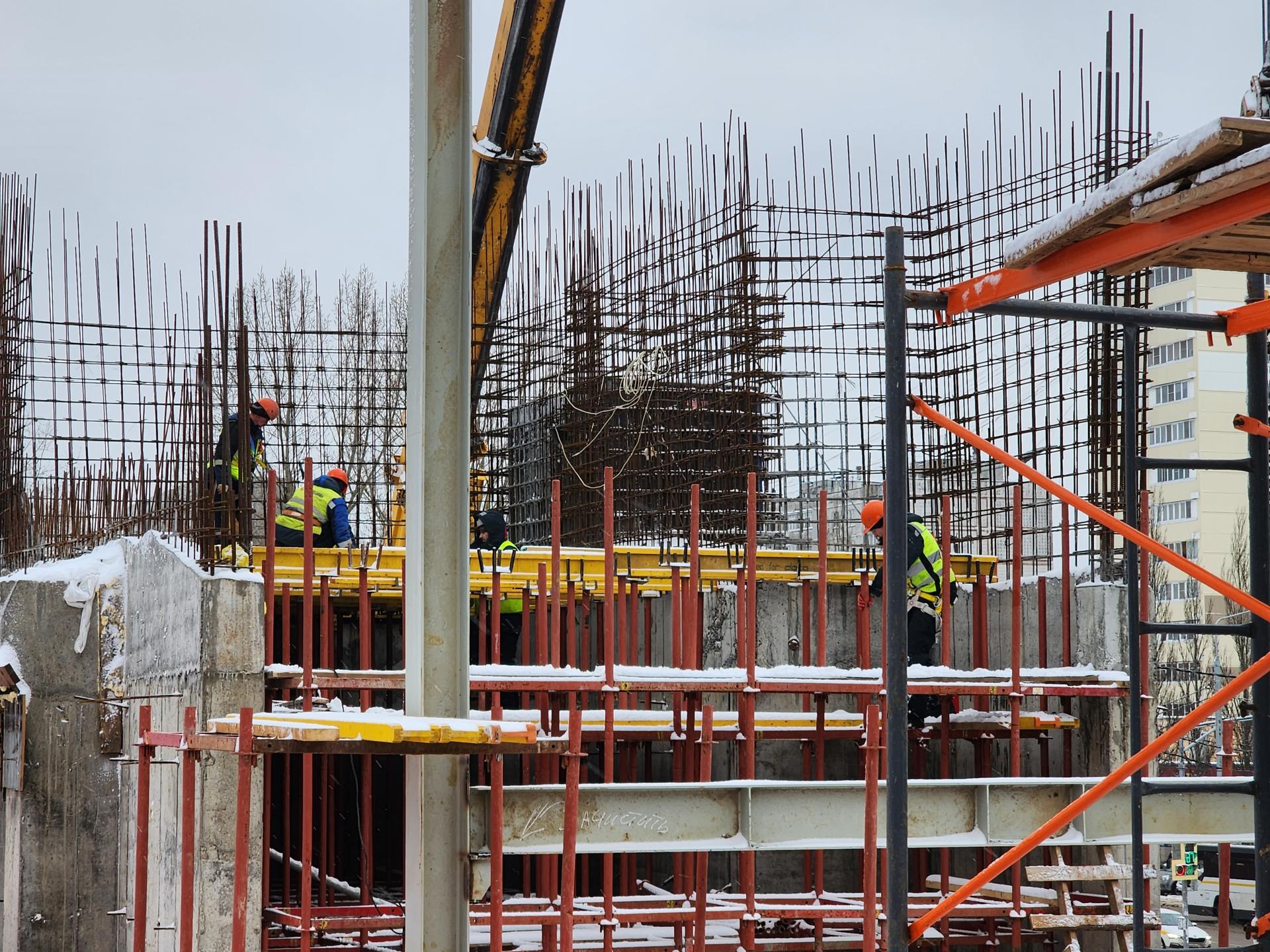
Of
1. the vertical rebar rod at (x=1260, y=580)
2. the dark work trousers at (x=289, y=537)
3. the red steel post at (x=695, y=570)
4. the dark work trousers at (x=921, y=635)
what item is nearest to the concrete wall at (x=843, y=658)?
the dark work trousers at (x=921, y=635)

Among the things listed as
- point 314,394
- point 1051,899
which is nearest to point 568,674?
point 1051,899

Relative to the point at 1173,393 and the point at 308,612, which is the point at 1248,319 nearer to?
the point at 308,612

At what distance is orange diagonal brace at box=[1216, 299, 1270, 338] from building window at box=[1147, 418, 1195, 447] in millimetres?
51354

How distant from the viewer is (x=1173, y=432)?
2296 inches

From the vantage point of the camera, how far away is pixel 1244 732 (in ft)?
126

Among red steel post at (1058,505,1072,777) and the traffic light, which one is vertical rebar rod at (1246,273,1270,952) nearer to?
red steel post at (1058,505,1072,777)

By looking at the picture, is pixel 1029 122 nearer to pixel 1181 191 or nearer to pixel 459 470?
pixel 459 470

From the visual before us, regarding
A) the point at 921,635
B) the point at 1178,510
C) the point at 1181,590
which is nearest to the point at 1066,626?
the point at 921,635

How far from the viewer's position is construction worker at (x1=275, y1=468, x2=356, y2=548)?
40.3 feet

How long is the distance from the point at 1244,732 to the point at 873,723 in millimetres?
34773

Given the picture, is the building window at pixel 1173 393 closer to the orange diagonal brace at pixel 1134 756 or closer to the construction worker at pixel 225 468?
the construction worker at pixel 225 468

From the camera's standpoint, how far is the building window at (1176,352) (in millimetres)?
55338

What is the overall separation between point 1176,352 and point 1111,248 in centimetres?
5736

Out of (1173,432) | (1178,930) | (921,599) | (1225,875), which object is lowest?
(1178,930)
